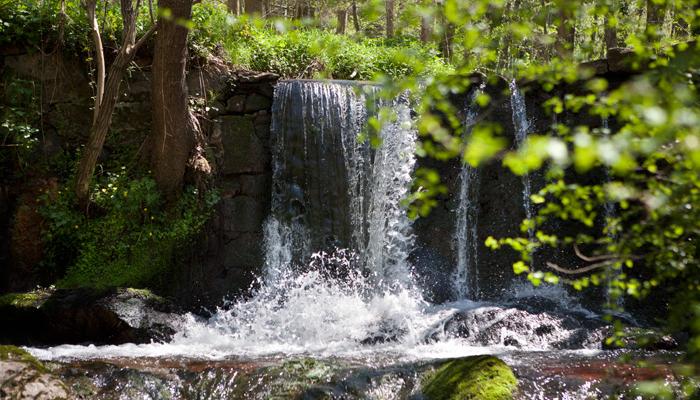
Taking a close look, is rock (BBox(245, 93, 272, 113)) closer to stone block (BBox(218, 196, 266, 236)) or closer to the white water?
the white water

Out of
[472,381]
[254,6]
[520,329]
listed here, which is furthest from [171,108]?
[254,6]

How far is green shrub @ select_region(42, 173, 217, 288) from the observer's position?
814 centimetres

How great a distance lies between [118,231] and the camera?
8305mm

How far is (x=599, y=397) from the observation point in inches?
183

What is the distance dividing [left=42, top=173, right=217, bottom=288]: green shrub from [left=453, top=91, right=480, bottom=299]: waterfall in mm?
3597

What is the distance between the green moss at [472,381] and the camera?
14.4 feet

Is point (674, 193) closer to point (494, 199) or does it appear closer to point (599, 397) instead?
point (599, 397)

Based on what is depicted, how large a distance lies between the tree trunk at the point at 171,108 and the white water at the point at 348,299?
1316mm

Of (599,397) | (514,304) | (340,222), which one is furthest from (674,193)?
(340,222)

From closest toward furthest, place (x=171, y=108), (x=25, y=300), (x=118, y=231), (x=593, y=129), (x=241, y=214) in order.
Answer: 1. (x=593, y=129)
2. (x=25, y=300)
3. (x=171, y=108)
4. (x=118, y=231)
5. (x=241, y=214)

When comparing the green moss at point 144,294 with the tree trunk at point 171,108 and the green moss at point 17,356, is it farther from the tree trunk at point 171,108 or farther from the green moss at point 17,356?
the green moss at point 17,356

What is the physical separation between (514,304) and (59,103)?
259 inches

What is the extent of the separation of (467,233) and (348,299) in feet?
7.09

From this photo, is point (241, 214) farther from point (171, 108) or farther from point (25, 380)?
point (25, 380)
